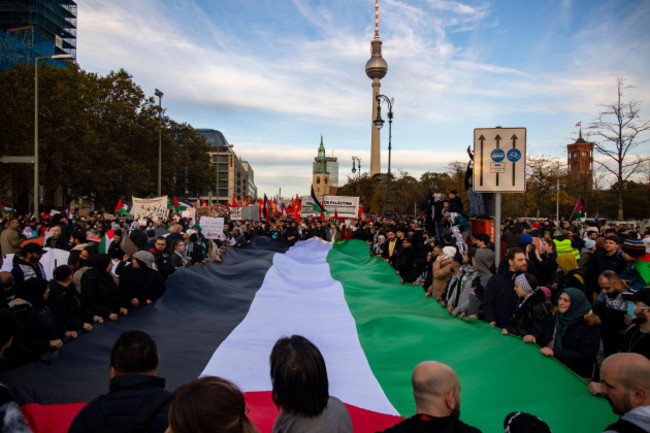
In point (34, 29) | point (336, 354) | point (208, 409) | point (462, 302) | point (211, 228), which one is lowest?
point (336, 354)

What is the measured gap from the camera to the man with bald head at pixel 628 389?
7.77 feet

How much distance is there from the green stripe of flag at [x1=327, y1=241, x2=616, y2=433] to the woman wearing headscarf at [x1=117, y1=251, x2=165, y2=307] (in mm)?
3372

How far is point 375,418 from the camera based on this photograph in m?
4.29

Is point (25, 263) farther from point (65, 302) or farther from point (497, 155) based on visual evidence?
point (497, 155)

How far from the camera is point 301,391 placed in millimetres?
2332

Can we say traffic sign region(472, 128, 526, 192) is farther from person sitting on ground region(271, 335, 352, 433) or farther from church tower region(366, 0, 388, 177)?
church tower region(366, 0, 388, 177)

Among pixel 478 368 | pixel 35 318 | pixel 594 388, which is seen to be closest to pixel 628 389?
pixel 594 388

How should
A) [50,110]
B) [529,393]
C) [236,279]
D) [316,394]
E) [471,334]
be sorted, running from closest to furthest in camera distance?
[316,394]
[529,393]
[471,334]
[236,279]
[50,110]

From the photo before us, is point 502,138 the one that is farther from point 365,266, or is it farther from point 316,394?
point 365,266

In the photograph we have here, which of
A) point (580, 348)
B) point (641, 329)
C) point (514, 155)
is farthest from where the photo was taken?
point (514, 155)

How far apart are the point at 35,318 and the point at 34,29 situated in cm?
6342

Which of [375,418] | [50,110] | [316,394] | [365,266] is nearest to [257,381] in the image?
[375,418]

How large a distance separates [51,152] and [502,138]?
33.3 meters

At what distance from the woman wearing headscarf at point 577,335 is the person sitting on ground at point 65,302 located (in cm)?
524
